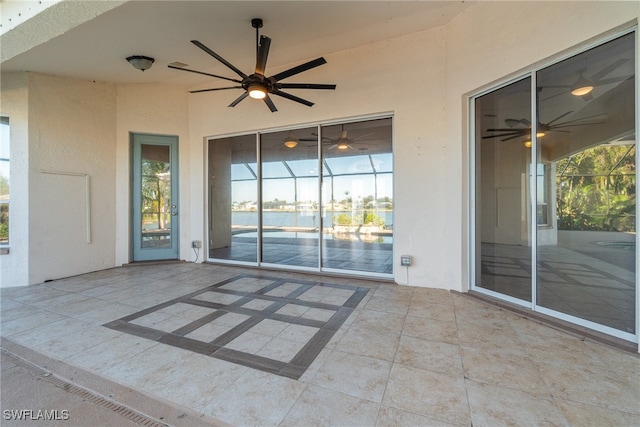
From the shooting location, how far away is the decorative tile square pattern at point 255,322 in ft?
6.92

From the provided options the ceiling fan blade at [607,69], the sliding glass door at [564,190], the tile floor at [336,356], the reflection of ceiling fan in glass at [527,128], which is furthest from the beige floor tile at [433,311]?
the ceiling fan blade at [607,69]

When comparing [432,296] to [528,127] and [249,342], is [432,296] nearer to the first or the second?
[528,127]

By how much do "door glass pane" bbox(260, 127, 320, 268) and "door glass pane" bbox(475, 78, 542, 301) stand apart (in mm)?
2466

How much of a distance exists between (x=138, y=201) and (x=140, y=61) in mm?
2435

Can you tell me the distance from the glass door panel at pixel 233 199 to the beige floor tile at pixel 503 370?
3857mm

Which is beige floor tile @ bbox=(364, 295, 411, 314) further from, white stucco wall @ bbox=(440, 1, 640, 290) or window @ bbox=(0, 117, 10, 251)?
window @ bbox=(0, 117, 10, 251)

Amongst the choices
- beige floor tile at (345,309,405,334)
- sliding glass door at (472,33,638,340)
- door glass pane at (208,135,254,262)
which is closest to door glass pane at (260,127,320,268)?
door glass pane at (208,135,254,262)

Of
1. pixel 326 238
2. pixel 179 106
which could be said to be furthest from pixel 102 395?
pixel 179 106

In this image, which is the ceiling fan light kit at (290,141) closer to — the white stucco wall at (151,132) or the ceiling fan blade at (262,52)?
the white stucco wall at (151,132)

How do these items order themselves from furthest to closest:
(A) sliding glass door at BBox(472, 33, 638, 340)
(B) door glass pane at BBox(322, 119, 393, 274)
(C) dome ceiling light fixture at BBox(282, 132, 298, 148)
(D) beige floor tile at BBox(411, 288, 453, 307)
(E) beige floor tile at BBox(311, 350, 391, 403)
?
1. (C) dome ceiling light fixture at BBox(282, 132, 298, 148)
2. (B) door glass pane at BBox(322, 119, 393, 274)
3. (D) beige floor tile at BBox(411, 288, 453, 307)
4. (A) sliding glass door at BBox(472, 33, 638, 340)
5. (E) beige floor tile at BBox(311, 350, 391, 403)

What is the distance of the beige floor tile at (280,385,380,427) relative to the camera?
143cm

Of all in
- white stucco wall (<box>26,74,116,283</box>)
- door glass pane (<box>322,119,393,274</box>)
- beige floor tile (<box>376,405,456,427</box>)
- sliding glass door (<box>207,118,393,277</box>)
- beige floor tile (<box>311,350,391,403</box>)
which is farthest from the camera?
sliding glass door (<box>207,118,393,277</box>)

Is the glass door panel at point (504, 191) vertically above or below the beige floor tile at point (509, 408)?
above

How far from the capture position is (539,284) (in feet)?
9.09
